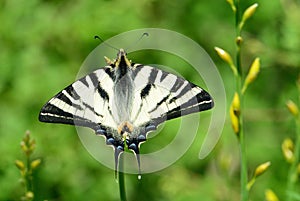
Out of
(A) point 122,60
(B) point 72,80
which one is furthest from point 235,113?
(B) point 72,80

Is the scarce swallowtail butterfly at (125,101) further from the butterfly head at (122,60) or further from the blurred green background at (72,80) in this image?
the blurred green background at (72,80)

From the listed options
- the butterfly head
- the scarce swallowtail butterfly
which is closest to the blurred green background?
the scarce swallowtail butterfly

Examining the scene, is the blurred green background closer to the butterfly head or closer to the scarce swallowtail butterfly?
the scarce swallowtail butterfly

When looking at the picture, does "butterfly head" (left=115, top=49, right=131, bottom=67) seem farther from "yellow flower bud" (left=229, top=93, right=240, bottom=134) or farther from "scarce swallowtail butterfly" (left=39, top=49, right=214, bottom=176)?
"yellow flower bud" (left=229, top=93, right=240, bottom=134)

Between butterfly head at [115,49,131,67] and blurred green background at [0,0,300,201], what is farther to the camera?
Answer: blurred green background at [0,0,300,201]

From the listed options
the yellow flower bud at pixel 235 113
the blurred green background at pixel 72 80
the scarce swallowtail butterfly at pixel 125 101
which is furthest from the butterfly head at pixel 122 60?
the blurred green background at pixel 72 80

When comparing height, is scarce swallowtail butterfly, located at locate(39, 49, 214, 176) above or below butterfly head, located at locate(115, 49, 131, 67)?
below
